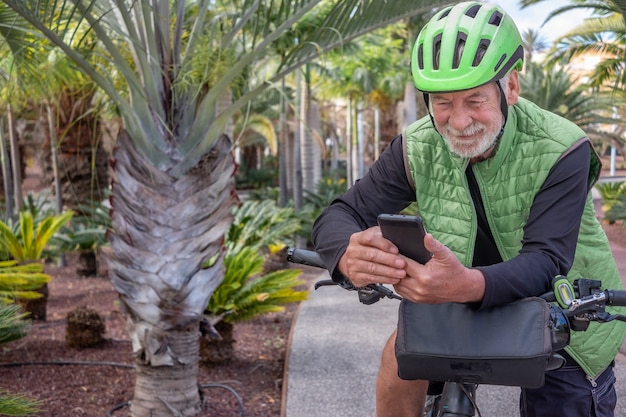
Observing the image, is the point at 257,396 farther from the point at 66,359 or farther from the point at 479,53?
the point at 479,53

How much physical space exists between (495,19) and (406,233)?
0.83 metres

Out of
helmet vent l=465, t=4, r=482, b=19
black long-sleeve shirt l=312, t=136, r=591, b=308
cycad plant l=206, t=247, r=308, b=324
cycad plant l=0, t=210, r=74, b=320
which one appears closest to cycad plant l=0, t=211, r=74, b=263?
cycad plant l=0, t=210, r=74, b=320

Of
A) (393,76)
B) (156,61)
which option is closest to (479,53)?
(156,61)

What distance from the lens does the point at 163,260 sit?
14.5 feet

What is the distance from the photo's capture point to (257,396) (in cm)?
527

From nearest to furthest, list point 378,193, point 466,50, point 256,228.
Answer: point 466,50 < point 378,193 < point 256,228

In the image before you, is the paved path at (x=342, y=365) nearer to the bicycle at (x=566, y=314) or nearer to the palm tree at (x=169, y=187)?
the palm tree at (x=169, y=187)

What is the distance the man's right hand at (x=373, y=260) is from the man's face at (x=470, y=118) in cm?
47

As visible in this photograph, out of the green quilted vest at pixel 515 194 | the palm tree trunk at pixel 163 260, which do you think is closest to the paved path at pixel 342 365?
the palm tree trunk at pixel 163 260

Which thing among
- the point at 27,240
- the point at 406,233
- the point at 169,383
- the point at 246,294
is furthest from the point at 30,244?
the point at 406,233

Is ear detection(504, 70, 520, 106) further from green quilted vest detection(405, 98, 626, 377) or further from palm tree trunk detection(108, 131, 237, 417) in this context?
palm tree trunk detection(108, 131, 237, 417)

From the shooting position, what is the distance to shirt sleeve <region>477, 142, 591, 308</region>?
5.58 feet

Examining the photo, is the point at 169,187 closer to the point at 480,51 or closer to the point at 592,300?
the point at 480,51

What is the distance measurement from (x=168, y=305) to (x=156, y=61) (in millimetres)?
1499
